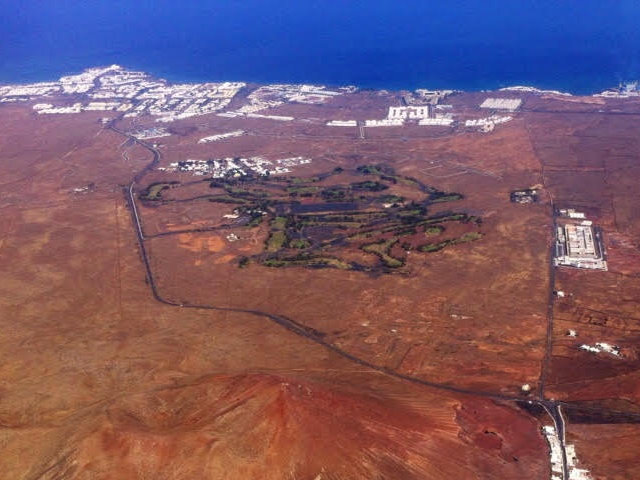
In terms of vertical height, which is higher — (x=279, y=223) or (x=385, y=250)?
(x=279, y=223)

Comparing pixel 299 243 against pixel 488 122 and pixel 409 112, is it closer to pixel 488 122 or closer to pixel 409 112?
pixel 488 122

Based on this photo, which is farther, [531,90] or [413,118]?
[531,90]

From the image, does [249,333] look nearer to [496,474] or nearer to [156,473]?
[156,473]

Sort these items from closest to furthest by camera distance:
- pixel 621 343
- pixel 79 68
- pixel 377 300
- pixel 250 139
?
pixel 621 343, pixel 377 300, pixel 250 139, pixel 79 68

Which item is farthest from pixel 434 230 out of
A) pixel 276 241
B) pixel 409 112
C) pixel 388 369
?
pixel 409 112

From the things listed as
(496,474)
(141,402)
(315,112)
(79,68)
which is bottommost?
(496,474)

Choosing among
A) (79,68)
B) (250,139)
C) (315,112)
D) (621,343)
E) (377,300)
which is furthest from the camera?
(79,68)

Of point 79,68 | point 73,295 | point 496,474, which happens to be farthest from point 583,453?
point 79,68
